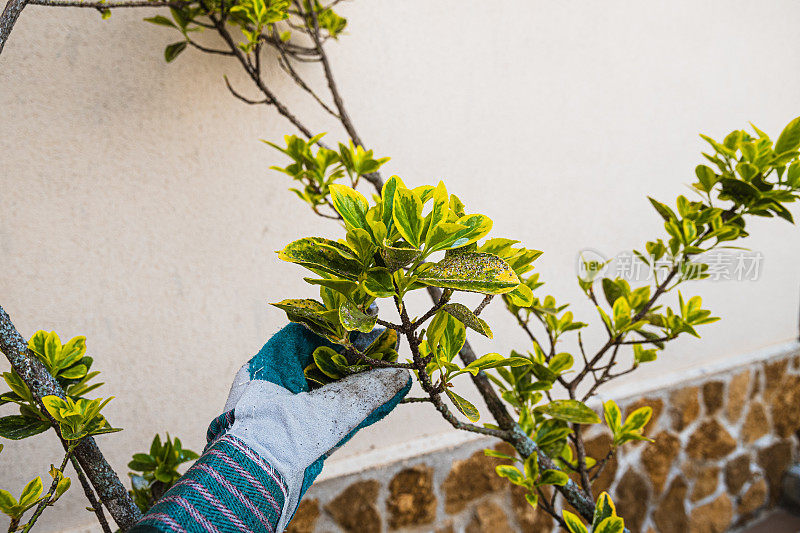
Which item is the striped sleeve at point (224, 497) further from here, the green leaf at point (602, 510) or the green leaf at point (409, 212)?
the green leaf at point (602, 510)

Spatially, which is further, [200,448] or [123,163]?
[200,448]

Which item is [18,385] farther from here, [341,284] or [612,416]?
[612,416]

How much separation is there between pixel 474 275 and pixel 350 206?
0.13m

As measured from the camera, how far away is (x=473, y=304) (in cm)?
159

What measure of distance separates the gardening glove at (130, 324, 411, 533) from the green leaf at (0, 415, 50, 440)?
220 mm

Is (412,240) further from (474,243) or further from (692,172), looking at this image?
(692,172)

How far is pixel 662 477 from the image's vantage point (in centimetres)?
209

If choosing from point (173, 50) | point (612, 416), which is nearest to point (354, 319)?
point (612, 416)

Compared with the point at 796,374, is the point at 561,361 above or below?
above

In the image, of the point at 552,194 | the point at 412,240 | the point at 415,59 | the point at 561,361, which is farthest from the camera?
the point at 552,194

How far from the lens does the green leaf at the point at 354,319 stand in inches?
18.2

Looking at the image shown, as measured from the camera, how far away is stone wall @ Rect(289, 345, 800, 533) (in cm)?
150

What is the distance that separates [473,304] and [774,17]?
1880 millimetres

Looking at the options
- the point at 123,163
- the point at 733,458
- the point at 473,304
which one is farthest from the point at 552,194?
the point at 733,458
